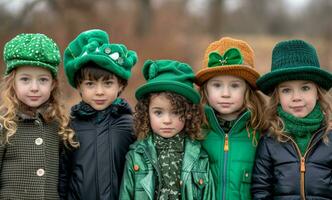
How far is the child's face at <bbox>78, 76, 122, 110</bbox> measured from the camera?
13.4 feet

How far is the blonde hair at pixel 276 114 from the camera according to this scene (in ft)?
13.0

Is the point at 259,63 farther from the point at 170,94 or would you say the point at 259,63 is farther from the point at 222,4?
the point at 170,94

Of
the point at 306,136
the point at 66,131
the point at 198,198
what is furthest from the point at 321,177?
the point at 66,131

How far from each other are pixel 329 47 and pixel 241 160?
61.2 feet

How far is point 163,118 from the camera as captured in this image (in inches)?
158

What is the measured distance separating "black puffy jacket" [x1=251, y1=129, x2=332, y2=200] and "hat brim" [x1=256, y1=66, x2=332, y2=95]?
378 mm

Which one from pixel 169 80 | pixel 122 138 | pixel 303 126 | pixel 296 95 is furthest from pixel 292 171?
pixel 122 138

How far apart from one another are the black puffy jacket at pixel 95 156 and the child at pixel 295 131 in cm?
100

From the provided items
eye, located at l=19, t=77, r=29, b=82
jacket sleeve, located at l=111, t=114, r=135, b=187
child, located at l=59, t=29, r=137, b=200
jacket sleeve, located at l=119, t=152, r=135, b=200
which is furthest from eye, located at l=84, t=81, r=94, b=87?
jacket sleeve, located at l=119, t=152, r=135, b=200

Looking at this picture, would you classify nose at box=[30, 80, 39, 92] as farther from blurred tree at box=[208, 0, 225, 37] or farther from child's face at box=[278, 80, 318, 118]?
blurred tree at box=[208, 0, 225, 37]

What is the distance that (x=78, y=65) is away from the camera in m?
4.07

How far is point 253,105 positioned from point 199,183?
76 cm

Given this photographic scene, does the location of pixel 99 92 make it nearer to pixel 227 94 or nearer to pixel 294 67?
pixel 227 94

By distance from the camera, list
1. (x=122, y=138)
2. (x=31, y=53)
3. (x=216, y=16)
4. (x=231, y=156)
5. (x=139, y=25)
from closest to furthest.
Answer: (x=31, y=53), (x=231, y=156), (x=122, y=138), (x=139, y=25), (x=216, y=16)
